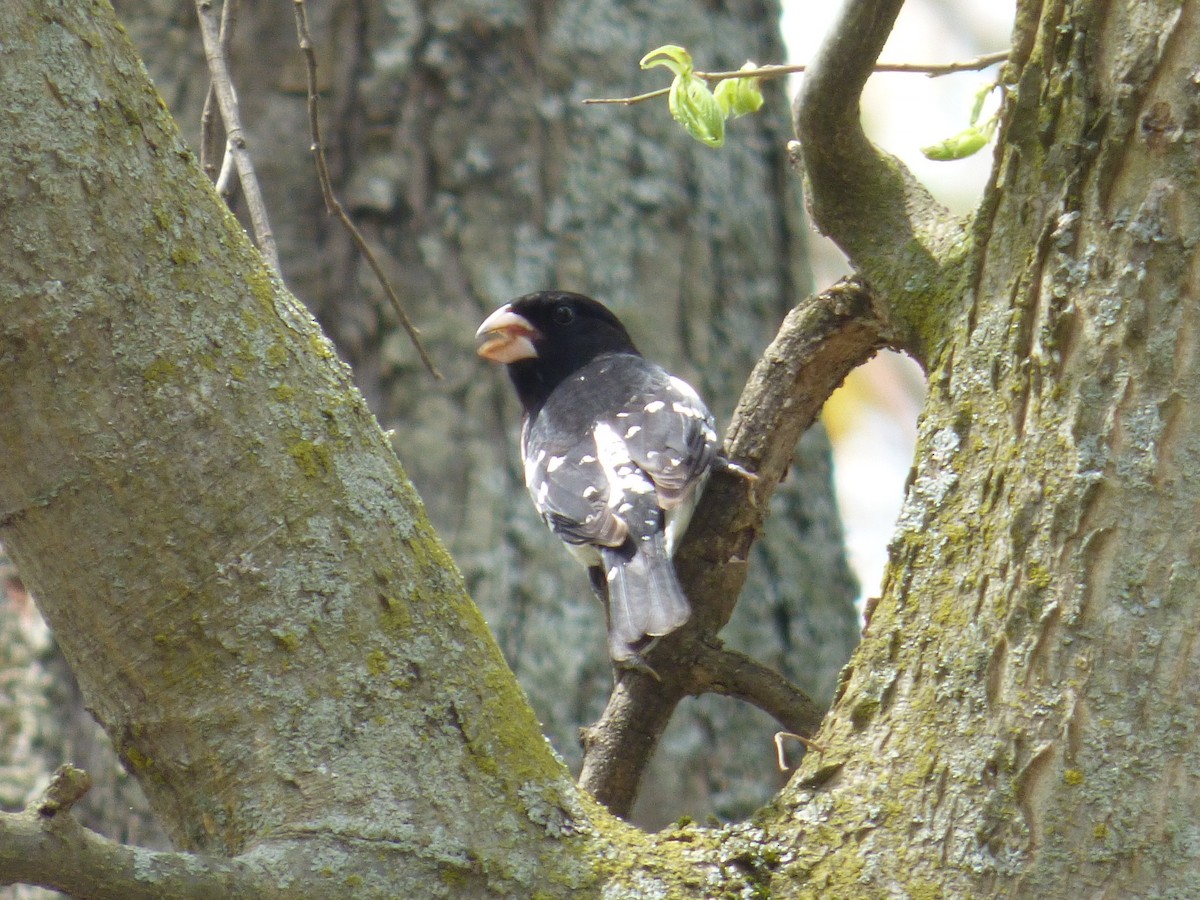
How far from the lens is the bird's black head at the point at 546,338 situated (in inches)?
166

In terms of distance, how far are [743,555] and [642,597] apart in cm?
28

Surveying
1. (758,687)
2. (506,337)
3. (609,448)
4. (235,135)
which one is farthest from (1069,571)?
(506,337)

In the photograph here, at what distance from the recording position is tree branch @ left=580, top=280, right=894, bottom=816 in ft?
8.75

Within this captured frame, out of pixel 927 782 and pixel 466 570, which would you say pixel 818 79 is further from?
pixel 466 570

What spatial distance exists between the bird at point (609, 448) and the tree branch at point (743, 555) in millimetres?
73

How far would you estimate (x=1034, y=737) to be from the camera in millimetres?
1669

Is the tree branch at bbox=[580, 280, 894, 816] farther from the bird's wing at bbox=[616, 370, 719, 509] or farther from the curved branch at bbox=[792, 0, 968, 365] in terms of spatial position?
the bird's wing at bbox=[616, 370, 719, 509]

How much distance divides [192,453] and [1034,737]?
1.14 metres

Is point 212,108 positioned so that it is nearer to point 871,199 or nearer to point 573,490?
point 871,199

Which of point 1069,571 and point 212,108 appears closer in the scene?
point 1069,571

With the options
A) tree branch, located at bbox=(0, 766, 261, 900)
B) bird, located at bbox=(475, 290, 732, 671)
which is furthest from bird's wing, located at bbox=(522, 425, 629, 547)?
tree branch, located at bbox=(0, 766, 261, 900)

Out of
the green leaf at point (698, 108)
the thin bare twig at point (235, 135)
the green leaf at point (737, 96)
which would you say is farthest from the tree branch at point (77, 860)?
the green leaf at point (737, 96)

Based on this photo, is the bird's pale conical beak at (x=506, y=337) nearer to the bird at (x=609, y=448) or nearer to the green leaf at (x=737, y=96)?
the bird at (x=609, y=448)

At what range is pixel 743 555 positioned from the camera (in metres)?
3.00
